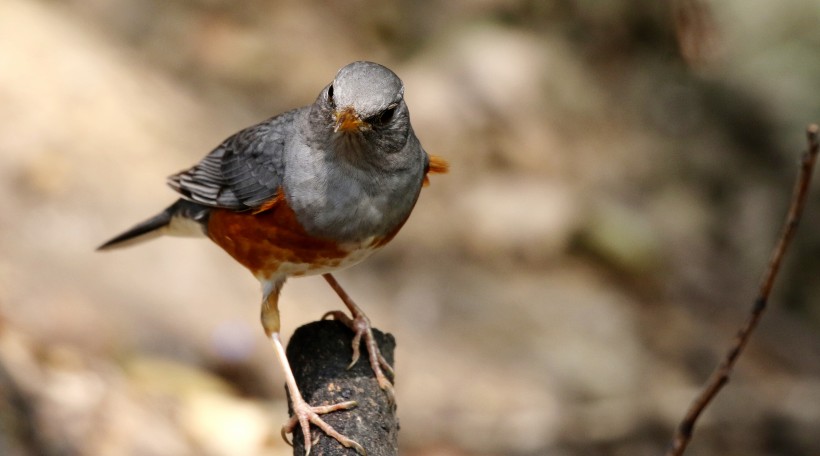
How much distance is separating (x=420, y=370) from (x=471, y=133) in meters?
3.14

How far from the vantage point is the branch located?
4.08m

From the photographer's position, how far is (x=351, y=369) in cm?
450

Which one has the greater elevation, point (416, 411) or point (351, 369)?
point (416, 411)

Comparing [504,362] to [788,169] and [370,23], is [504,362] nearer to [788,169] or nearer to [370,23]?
[788,169]

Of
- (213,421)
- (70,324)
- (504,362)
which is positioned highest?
(504,362)

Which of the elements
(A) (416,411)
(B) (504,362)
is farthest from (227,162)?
(B) (504,362)

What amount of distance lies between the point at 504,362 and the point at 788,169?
3.79 m

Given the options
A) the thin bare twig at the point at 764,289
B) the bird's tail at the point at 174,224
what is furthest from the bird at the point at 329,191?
the thin bare twig at the point at 764,289

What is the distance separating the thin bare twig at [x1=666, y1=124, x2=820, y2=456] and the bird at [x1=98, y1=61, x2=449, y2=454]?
137 cm

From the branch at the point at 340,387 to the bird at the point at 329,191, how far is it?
0.04m

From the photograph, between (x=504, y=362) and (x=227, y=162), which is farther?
(x=504, y=362)

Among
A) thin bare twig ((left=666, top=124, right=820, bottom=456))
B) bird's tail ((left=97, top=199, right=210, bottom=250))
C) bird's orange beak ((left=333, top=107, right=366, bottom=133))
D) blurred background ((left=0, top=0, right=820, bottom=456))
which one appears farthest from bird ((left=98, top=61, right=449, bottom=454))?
blurred background ((left=0, top=0, right=820, bottom=456))

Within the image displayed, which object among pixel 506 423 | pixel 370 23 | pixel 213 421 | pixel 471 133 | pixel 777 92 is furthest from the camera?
pixel 370 23

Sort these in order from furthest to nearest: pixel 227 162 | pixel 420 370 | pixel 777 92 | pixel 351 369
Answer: pixel 777 92 < pixel 420 370 < pixel 227 162 < pixel 351 369
